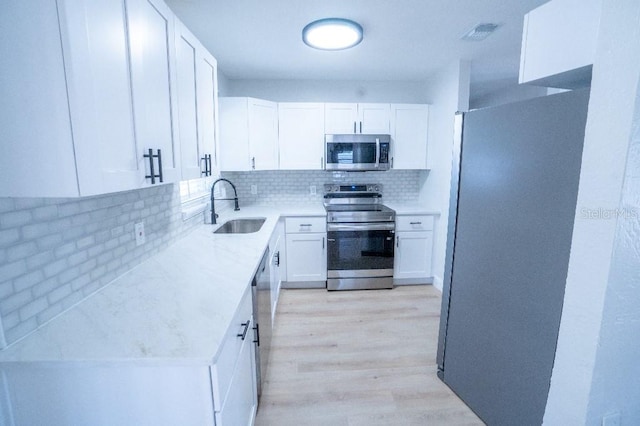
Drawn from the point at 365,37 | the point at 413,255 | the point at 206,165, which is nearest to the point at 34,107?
the point at 206,165

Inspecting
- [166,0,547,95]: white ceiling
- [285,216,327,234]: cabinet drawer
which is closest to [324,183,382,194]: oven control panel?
[285,216,327,234]: cabinet drawer

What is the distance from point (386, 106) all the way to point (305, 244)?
1894 millimetres

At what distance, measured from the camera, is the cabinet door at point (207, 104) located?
1.67m

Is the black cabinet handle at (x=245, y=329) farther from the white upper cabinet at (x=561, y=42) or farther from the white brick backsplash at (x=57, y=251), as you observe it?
the white upper cabinet at (x=561, y=42)

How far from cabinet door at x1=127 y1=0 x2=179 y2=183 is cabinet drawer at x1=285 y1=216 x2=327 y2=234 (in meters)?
1.79

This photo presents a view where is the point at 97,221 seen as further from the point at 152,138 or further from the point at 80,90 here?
the point at 80,90

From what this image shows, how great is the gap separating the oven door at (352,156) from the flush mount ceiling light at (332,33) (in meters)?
1.14

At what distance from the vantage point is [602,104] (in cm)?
90

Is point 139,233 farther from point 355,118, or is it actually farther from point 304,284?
point 355,118

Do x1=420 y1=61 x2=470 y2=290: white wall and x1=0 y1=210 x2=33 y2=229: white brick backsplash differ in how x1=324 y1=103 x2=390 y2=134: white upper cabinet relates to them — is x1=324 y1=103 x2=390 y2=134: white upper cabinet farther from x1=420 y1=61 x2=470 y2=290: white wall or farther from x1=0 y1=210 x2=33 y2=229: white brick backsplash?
x1=0 y1=210 x2=33 y2=229: white brick backsplash

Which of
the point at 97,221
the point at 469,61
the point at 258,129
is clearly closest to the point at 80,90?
the point at 97,221

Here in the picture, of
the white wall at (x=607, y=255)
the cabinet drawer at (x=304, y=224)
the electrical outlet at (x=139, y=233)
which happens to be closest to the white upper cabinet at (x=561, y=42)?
the white wall at (x=607, y=255)

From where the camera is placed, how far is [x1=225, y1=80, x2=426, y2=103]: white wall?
3.35 metres

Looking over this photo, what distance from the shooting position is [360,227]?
3.03m
